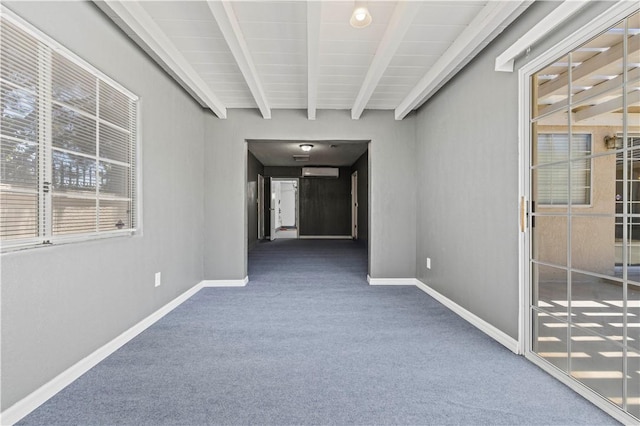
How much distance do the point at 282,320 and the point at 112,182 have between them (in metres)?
1.86

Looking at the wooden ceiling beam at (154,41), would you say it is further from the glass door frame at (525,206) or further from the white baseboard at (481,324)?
the white baseboard at (481,324)

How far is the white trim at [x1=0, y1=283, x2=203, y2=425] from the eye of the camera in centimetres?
158

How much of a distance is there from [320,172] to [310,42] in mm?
7864

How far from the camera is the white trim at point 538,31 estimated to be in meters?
1.75

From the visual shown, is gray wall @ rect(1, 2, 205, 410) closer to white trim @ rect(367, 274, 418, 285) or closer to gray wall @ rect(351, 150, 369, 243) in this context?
white trim @ rect(367, 274, 418, 285)

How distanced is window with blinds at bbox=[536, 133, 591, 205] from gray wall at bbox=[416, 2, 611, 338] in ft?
0.56

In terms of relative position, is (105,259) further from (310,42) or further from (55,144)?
(310,42)

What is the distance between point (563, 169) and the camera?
2.03 m

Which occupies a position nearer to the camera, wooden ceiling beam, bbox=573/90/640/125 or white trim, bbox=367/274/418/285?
wooden ceiling beam, bbox=573/90/640/125

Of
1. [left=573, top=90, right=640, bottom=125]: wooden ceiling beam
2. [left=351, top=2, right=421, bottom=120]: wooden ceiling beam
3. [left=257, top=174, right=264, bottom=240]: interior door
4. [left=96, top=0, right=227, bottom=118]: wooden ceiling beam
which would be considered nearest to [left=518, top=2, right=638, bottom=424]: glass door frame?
[left=573, top=90, right=640, bottom=125]: wooden ceiling beam

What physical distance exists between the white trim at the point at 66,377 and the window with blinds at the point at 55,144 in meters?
→ 0.80

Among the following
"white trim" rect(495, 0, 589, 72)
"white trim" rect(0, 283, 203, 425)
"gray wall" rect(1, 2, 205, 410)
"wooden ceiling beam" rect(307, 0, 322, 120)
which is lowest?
"white trim" rect(0, 283, 203, 425)

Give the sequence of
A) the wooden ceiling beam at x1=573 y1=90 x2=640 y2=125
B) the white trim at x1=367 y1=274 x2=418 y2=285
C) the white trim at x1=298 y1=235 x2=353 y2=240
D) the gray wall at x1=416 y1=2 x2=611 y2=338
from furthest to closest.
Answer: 1. the white trim at x1=298 y1=235 x2=353 y2=240
2. the white trim at x1=367 y1=274 x2=418 y2=285
3. the gray wall at x1=416 y1=2 x2=611 y2=338
4. the wooden ceiling beam at x1=573 y1=90 x2=640 y2=125

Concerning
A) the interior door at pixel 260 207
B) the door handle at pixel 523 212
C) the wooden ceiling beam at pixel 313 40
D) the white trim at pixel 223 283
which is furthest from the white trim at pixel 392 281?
the interior door at pixel 260 207
